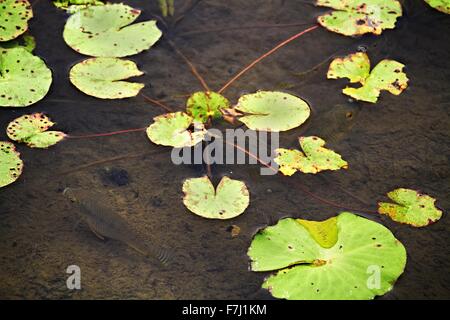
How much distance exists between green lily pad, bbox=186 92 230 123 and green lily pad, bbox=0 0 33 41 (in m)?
1.19

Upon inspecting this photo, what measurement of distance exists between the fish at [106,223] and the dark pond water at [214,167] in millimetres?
34

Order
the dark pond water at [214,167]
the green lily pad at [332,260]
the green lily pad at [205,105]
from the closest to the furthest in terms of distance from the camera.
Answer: the green lily pad at [332,260] → the dark pond water at [214,167] → the green lily pad at [205,105]

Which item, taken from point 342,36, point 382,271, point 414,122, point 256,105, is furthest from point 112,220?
point 342,36

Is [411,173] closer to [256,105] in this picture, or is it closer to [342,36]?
[256,105]

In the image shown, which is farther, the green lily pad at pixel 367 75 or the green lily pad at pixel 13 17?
the green lily pad at pixel 13 17

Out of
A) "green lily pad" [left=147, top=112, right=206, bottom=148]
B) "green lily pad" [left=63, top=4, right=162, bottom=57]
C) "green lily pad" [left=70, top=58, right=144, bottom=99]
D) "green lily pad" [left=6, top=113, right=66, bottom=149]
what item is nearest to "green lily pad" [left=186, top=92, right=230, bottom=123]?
"green lily pad" [left=147, top=112, right=206, bottom=148]

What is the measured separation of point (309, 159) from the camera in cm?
280

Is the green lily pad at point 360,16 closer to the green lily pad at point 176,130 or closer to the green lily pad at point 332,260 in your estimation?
the green lily pad at point 176,130

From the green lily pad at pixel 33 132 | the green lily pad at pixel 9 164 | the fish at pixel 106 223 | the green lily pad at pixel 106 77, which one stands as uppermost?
the green lily pad at pixel 106 77

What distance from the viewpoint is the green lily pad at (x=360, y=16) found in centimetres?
350

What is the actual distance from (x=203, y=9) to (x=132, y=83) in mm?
836

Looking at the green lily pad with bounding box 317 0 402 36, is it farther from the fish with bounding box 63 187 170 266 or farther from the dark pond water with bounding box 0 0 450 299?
the fish with bounding box 63 187 170 266

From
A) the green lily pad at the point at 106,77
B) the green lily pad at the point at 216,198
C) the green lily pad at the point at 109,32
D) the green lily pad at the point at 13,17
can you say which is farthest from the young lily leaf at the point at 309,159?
the green lily pad at the point at 13,17

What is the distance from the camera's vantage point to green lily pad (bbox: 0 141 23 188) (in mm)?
2688
